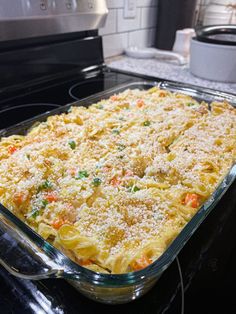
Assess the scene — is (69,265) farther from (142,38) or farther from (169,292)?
(142,38)

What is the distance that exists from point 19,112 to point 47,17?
0.42m

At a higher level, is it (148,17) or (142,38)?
(148,17)

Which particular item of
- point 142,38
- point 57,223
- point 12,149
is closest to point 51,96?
point 12,149

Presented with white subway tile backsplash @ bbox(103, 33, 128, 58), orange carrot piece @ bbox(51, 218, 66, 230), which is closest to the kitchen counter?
white subway tile backsplash @ bbox(103, 33, 128, 58)

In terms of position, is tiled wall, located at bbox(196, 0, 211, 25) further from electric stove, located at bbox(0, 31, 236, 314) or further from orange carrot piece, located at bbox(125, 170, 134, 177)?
orange carrot piece, located at bbox(125, 170, 134, 177)

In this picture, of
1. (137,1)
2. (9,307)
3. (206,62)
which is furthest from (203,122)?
(137,1)

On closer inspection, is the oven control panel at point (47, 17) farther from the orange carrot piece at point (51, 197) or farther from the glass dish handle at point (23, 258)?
the glass dish handle at point (23, 258)

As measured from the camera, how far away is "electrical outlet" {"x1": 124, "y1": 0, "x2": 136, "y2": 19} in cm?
185

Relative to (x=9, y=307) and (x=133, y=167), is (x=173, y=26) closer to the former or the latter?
(x=133, y=167)

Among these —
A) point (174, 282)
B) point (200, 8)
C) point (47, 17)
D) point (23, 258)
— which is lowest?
point (174, 282)

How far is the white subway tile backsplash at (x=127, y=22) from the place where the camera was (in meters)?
1.86

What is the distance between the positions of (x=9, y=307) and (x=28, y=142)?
20.6 inches

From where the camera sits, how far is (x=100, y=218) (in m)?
0.66

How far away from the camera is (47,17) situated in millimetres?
1259
